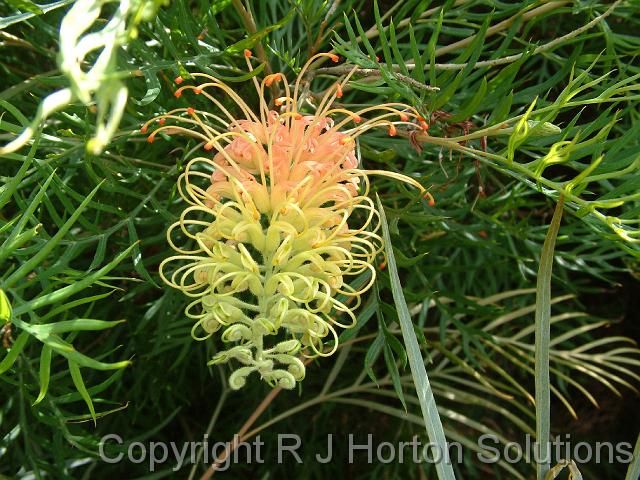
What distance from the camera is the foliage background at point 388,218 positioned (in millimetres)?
682

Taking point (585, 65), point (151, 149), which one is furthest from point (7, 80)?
point (585, 65)

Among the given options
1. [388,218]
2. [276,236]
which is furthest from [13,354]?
[388,218]

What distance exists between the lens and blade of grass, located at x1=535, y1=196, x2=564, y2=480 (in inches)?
25.9

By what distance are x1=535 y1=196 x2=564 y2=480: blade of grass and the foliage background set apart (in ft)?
0.12

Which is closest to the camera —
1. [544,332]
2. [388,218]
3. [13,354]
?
[13,354]

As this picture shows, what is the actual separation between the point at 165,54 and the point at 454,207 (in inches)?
17.7

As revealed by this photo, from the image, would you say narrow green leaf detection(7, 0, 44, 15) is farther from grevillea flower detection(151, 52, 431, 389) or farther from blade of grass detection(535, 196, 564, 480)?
blade of grass detection(535, 196, 564, 480)

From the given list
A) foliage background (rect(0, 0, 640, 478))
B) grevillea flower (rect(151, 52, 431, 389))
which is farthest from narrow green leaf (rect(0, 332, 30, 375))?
grevillea flower (rect(151, 52, 431, 389))

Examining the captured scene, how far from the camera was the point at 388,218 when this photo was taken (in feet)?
2.63

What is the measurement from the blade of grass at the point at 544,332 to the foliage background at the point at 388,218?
4 centimetres

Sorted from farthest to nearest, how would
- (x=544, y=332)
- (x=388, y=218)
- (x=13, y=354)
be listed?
→ (x=388, y=218) < (x=544, y=332) < (x=13, y=354)

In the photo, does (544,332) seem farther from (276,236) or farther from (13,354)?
(13,354)

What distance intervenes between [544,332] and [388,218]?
0.69 feet

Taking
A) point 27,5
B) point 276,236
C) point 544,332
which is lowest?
point 544,332
